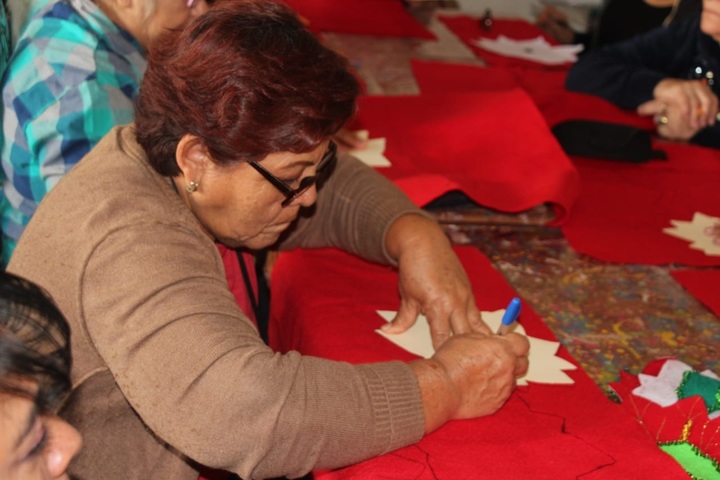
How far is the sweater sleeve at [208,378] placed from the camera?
1.02 metres

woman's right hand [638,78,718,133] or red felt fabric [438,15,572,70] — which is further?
red felt fabric [438,15,572,70]

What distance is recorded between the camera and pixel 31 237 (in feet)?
3.87

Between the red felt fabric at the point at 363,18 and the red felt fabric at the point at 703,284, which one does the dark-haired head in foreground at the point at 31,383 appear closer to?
the red felt fabric at the point at 703,284

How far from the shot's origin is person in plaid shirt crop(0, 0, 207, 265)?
60.7 inches

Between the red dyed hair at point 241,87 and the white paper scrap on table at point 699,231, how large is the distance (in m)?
0.91

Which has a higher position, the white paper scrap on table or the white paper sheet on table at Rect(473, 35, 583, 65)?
the white paper scrap on table

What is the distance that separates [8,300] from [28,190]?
2.82 feet

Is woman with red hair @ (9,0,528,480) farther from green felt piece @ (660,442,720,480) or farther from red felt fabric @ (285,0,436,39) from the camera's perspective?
red felt fabric @ (285,0,436,39)

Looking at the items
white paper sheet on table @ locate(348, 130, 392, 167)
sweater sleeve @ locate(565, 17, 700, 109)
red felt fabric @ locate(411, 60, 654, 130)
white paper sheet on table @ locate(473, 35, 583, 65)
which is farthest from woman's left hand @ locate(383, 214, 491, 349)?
white paper sheet on table @ locate(473, 35, 583, 65)

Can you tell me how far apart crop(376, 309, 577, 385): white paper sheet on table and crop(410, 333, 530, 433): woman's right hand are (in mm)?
64

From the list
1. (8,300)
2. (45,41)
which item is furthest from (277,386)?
(45,41)

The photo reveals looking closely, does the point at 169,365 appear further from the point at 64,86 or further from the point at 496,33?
the point at 496,33

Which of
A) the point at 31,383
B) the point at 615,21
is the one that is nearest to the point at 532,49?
the point at 615,21

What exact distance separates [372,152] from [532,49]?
4.13ft
